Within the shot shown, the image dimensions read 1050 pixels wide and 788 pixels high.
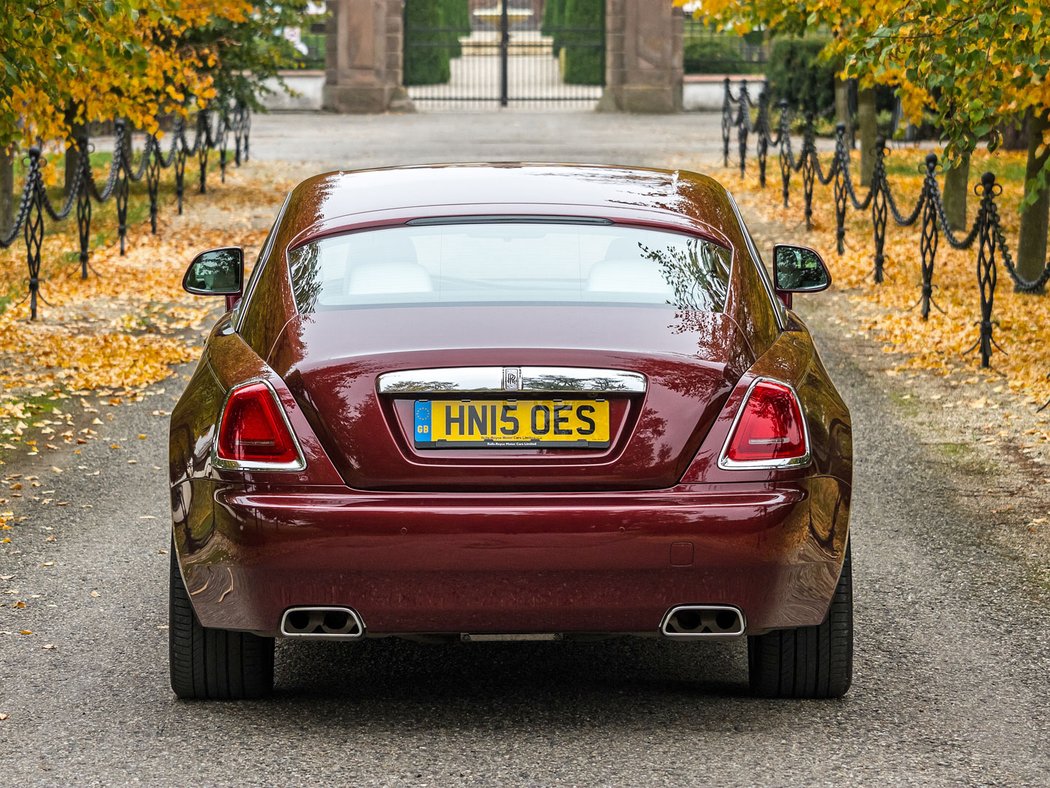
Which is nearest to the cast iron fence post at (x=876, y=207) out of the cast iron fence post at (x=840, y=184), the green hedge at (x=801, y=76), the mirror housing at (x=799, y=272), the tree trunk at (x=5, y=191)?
the cast iron fence post at (x=840, y=184)

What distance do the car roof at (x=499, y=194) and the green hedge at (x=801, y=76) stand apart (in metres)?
26.4

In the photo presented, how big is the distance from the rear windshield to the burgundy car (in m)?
0.02

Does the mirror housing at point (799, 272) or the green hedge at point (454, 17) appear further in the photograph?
the green hedge at point (454, 17)

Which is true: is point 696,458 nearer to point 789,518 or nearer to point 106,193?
point 789,518

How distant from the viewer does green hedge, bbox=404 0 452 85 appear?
139 feet

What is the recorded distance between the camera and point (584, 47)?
42.8 metres

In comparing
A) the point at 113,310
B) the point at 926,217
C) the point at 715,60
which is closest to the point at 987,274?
the point at 926,217

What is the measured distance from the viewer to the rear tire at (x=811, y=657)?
4.84 metres

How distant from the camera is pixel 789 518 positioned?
4469 millimetres

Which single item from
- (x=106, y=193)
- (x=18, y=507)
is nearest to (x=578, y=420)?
(x=18, y=507)

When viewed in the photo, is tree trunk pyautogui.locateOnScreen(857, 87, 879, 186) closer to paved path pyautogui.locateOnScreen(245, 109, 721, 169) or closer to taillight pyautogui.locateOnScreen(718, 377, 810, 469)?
paved path pyautogui.locateOnScreen(245, 109, 721, 169)

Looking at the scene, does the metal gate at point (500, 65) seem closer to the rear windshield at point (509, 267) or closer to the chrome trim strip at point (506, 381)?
the rear windshield at point (509, 267)

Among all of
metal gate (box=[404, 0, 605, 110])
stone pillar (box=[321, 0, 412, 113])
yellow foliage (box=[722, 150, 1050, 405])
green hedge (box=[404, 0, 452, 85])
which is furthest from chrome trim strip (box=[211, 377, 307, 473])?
green hedge (box=[404, 0, 452, 85])

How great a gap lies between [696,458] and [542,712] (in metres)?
0.96
